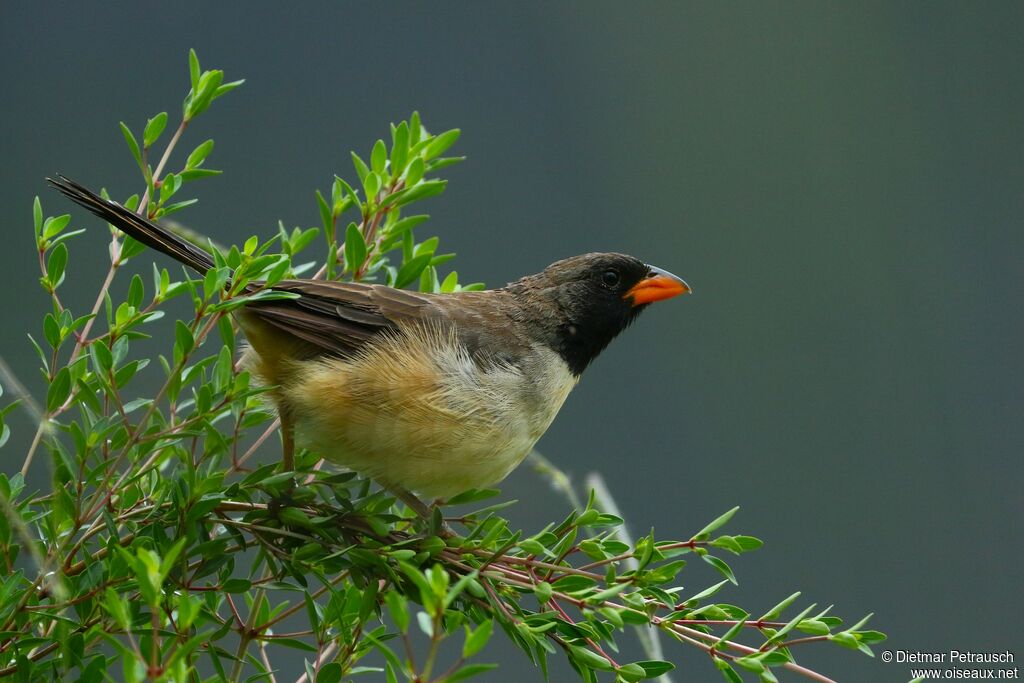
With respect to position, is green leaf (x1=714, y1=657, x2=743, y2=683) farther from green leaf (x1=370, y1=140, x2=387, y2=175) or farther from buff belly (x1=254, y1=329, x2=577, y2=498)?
green leaf (x1=370, y1=140, x2=387, y2=175)

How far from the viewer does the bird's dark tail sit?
177cm

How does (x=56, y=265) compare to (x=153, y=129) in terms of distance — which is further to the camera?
(x=153, y=129)

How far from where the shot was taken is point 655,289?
107 inches

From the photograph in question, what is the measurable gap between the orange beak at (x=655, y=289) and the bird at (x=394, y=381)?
1.45ft

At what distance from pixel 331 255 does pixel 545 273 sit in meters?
0.76

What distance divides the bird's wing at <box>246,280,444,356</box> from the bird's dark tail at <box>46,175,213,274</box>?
0.16 metres

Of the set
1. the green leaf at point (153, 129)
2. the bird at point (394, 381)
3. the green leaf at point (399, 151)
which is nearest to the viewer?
the green leaf at point (153, 129)

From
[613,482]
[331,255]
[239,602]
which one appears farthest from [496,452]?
[613,482]

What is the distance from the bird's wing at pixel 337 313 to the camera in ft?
6.82

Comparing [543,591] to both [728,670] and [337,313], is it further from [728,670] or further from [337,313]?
[337,313]

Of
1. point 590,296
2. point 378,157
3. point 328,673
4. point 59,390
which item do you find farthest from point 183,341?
point 590,296

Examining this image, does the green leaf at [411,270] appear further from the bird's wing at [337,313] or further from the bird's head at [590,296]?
the bird's head at [590,296]

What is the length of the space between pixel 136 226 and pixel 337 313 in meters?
0.46

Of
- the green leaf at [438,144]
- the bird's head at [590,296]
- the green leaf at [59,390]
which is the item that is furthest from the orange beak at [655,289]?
the green leaf at [59,390]
